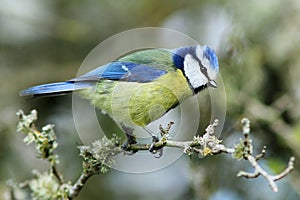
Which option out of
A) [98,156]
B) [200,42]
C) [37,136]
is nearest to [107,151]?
[98,156]

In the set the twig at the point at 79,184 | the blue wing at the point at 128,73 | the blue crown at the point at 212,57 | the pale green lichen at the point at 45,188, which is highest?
the blue crown at the point at 212,57

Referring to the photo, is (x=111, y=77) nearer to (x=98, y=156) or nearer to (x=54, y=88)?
(x=54, y=88)

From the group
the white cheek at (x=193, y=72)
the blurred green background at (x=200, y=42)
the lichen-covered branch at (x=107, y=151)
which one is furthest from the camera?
the blurred green background at (x=200, y=42)

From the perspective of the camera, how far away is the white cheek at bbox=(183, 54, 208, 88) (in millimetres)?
1133

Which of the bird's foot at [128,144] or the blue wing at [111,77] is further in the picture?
the blue wing at [111,77]

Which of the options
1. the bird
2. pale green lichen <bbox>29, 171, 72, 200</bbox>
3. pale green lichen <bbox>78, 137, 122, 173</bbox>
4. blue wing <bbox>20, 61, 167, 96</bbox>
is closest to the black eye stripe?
the bird

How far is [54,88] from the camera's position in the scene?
4.00 feet

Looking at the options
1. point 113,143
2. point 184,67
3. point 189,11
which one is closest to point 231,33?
point 189,11

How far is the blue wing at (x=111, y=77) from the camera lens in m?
1.19

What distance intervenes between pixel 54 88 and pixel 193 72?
0.91 ft

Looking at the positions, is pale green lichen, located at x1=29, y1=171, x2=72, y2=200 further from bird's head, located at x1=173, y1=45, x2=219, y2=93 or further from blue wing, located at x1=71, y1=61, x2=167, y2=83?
bird's head, located at x1=173, y1=45, x2=219, y2=93

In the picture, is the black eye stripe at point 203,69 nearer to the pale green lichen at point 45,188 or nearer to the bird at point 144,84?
the bird at point 144,84

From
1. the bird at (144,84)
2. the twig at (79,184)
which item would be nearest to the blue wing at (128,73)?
the bird at (144,84)

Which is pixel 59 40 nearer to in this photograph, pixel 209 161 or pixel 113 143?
pixel 209 161
